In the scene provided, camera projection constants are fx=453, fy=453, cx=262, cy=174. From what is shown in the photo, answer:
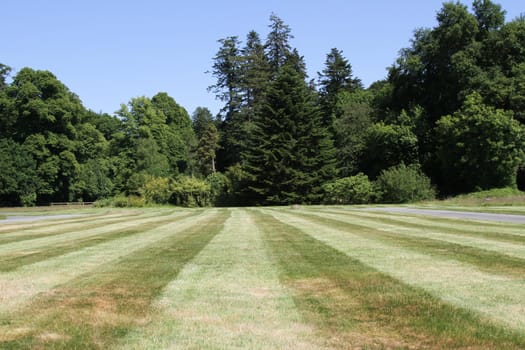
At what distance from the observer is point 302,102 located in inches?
2271

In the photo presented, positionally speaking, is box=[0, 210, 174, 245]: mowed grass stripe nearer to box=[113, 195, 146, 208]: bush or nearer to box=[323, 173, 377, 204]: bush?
box=[323, 173, 377, 204]: bush

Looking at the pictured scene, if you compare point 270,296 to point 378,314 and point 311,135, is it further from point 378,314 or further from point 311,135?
point 311,135

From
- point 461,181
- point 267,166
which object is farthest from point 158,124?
point 461,181

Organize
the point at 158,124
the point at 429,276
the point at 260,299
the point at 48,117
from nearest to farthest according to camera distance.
→ the point at 260,299
the point at 429,276
the point at 48,117
the point at 158,124

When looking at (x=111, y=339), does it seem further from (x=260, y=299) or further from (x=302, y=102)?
(x=302, y=102)

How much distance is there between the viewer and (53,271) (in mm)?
8227

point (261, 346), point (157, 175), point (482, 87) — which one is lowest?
point (261, 346)

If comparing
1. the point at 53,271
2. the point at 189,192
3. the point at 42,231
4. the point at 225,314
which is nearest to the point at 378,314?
the point at 225,314

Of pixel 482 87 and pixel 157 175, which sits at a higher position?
pixel 482 87

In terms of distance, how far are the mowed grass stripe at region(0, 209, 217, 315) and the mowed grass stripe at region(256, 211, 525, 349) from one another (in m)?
3.70

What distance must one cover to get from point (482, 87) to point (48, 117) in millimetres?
56202

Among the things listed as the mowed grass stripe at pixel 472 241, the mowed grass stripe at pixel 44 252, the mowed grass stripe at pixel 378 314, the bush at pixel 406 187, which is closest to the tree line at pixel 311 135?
the bush at pixel 406 187

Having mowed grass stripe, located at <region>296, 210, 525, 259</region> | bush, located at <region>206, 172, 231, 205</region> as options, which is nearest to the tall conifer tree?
bush, located at <region>206, 172, 231, 205</region>

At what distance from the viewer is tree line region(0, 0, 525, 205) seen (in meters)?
47.4
